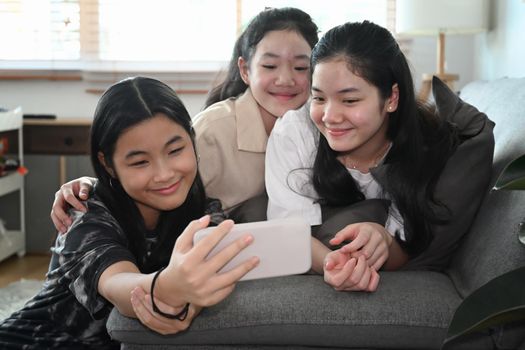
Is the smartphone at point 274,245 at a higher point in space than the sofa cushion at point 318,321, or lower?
higher

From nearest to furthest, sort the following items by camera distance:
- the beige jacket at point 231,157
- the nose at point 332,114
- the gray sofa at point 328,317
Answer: the gray sofa at point 328,317 < the nose at point 332,114 < the beige jacket at point 231,157

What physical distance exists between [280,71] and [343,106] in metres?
0.48

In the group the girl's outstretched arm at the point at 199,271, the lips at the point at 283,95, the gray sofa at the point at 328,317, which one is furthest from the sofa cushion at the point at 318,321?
the lips at the point at 283,95

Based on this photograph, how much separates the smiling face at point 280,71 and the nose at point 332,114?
1.47 ft

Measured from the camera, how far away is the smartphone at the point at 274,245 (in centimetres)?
102

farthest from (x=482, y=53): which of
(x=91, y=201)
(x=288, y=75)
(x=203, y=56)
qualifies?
(x=91, y=201)

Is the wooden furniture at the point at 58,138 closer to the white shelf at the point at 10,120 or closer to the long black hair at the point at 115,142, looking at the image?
the white shelf at the point at 10,120

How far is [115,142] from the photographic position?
4.42ft

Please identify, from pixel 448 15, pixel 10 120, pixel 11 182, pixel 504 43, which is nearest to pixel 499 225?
pixel 504 43

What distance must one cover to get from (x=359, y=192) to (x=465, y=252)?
279 millimetres

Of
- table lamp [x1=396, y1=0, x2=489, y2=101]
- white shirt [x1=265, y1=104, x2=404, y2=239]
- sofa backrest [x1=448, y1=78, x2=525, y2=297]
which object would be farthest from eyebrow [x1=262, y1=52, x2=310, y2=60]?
table lamp [x1=396, y1=0, x2=489, y2=101]

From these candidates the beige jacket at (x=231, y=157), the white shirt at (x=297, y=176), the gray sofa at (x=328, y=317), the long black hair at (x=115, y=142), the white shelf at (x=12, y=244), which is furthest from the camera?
the white shelf at (x=12, y=244)

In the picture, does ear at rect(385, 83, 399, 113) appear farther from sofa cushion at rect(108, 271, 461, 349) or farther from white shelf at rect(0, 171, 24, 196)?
white shelf at rect(0, 171, 24, 196)

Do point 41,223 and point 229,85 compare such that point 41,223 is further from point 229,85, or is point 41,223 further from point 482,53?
point 482,53
